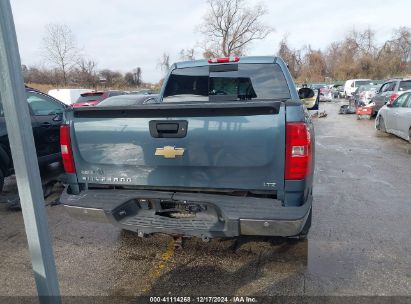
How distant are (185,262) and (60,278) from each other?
1179 millimetres

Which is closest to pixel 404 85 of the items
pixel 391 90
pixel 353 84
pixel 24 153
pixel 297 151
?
pixel 391 90

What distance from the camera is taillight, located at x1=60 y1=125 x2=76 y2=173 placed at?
3.15 metres

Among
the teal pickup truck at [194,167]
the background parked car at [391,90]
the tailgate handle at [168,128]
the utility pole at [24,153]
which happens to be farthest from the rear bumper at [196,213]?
the background parked car at [391,90]

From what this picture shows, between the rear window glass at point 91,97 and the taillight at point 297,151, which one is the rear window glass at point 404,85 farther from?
the taillight at point 297,151

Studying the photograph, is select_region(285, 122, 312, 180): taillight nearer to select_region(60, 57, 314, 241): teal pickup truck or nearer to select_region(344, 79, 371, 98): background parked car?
select_region(60, 57, 314, 241): teal pickup truck

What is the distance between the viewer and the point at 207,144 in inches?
109

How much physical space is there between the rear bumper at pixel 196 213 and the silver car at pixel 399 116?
23.9ft

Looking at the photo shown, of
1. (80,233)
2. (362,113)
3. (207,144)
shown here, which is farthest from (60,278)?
(362,113)

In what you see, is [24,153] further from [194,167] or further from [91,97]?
[91,97]

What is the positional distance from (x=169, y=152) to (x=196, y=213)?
0.59 metres

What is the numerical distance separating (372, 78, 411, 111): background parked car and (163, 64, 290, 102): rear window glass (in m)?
10.6

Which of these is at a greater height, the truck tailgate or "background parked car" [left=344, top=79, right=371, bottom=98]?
the truck tailgate

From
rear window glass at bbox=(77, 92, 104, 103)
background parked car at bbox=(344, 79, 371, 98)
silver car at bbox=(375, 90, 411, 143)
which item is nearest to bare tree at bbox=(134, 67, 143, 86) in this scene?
background parked car at bbox=(344, 79, 371, 98)

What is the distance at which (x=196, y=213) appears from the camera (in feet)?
9.70
